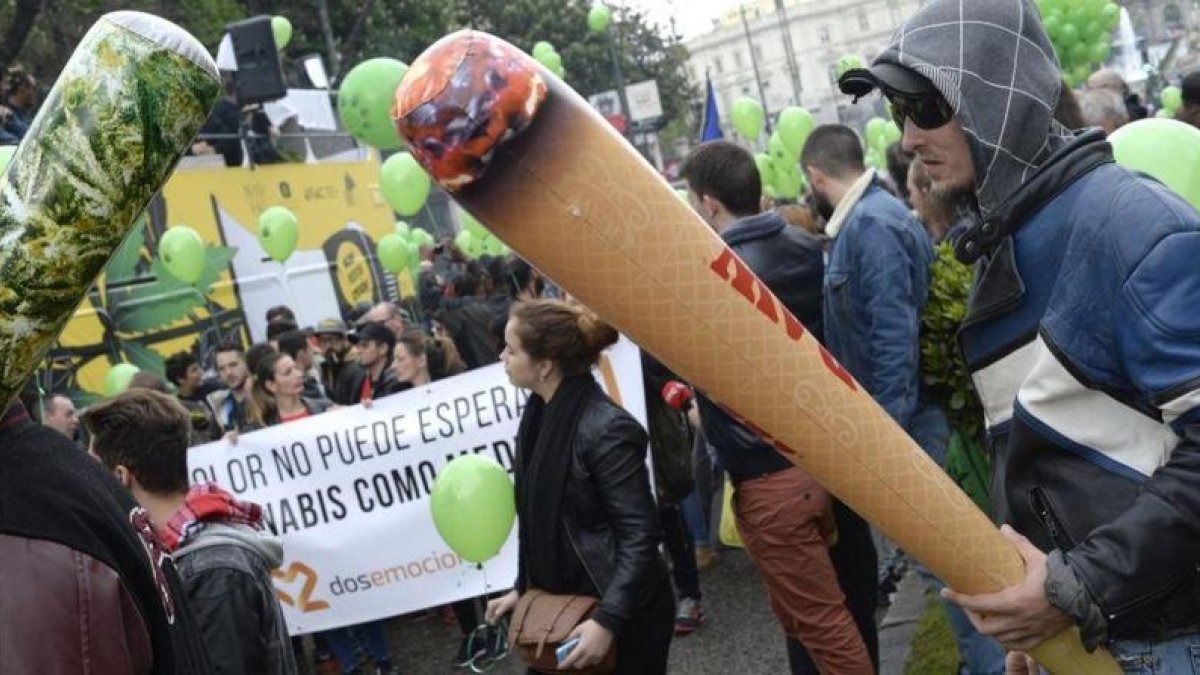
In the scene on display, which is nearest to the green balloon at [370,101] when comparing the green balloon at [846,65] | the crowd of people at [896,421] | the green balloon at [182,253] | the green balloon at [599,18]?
the green balloon at [182,253]

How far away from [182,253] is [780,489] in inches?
272

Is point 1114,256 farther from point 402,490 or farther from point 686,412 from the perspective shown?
point 402,490

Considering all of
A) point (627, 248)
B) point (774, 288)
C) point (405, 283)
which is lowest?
point (405, 283)

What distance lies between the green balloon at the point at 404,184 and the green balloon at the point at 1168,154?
7.53 meters

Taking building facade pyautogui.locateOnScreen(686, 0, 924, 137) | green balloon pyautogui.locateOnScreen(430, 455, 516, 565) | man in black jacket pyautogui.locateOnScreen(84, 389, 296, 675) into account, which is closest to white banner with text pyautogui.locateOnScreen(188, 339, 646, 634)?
green balloon pyautogui.locateOnScreen(430, 455, 516, 565)

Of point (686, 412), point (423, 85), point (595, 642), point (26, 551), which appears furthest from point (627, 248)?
point (686, 412)

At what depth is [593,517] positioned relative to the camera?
3889 mm

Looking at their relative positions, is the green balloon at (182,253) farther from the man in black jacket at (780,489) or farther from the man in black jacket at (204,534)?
the man in black jacket at (204,534)

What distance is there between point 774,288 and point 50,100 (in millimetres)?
3281

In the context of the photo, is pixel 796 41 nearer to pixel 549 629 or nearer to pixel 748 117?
pixel 748 117

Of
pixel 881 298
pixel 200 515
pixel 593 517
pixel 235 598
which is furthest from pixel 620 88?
pixel 235 598

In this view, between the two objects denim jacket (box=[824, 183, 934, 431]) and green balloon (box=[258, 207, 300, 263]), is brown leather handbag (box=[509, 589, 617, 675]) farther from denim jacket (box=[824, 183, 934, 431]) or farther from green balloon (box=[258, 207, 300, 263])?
green balloon (box=[258, 207, 300, 263])

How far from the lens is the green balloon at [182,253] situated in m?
10.0

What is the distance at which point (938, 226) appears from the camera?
9.87 ft
